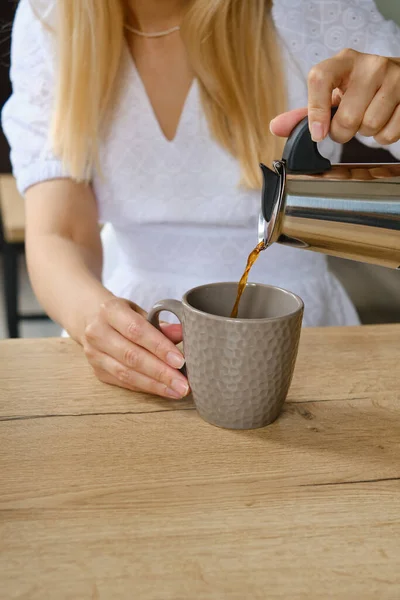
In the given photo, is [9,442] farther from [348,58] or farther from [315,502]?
[348,58]

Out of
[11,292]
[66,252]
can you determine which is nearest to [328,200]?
[66,252]

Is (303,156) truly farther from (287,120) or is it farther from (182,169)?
(182,169)

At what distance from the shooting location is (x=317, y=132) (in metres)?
0.54

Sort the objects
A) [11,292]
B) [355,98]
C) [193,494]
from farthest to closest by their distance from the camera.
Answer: [11,292]
[355,98]
[193,494]

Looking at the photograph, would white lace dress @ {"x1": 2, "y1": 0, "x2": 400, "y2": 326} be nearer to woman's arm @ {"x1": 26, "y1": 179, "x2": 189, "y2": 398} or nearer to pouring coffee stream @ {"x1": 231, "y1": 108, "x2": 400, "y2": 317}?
woman's arm @ {"x1": 26, "y1": 179, "x2": 189, "y2": 398}

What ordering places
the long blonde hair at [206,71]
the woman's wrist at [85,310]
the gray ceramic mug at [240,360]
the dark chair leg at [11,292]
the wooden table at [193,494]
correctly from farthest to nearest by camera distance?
the dark chair leg at [11,292], the long blonde hair at [206,71], the woman's wrist at [85,310], the gray ceramic mug at [240,360], the wooden table at [193,494]

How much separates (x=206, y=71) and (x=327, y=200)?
0.59 metres

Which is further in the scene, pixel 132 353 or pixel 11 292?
pixel 11 292

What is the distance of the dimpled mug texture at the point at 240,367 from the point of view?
1.77 ft

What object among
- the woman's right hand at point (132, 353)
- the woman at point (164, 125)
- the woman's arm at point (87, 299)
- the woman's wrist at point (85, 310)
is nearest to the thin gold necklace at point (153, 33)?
the woman at point (164, 125)

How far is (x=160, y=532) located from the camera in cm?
44

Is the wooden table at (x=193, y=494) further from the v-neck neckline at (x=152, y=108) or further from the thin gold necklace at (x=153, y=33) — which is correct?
the thin gold necklace at (x=153, y=33)

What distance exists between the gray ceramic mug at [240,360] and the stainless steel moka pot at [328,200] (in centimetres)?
7

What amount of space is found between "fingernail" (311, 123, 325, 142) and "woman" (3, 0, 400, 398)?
0.48 metres
